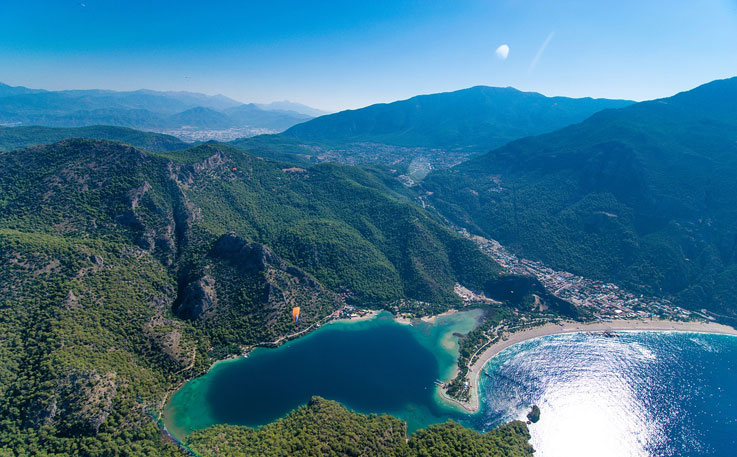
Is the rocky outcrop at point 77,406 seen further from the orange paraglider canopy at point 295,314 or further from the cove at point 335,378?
the orange paraglider canopy at point 295,314

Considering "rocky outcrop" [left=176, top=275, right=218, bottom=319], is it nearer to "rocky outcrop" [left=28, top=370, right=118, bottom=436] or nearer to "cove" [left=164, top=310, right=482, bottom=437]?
"cove" [left=164, top=310, right=482, bottom=437]

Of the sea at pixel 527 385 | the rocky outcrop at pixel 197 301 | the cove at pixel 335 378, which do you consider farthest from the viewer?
the rocky outcrop at pixel 197 301

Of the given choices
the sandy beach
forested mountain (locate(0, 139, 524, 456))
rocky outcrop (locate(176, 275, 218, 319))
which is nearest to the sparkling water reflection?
the sandy beach

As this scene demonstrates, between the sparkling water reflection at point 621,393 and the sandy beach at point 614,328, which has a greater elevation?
the sandy beach at point 614,328

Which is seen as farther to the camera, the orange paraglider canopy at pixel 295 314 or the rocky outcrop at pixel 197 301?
the orange paraglider canopy at pixel 295 314

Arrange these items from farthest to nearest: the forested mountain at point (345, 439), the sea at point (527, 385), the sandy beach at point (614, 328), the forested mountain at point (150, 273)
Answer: the sandy beach at point (614, 328)
the sea at point (527, 385)
the forested mountain at point (150, 273)
the forested mountain at point (345, 439)

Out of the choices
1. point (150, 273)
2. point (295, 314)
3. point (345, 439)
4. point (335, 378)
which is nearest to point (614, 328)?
point (335, 378)

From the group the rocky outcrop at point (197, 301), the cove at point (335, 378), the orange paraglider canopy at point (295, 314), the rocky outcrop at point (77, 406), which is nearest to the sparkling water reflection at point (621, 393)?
the cove at point (335, 378)
